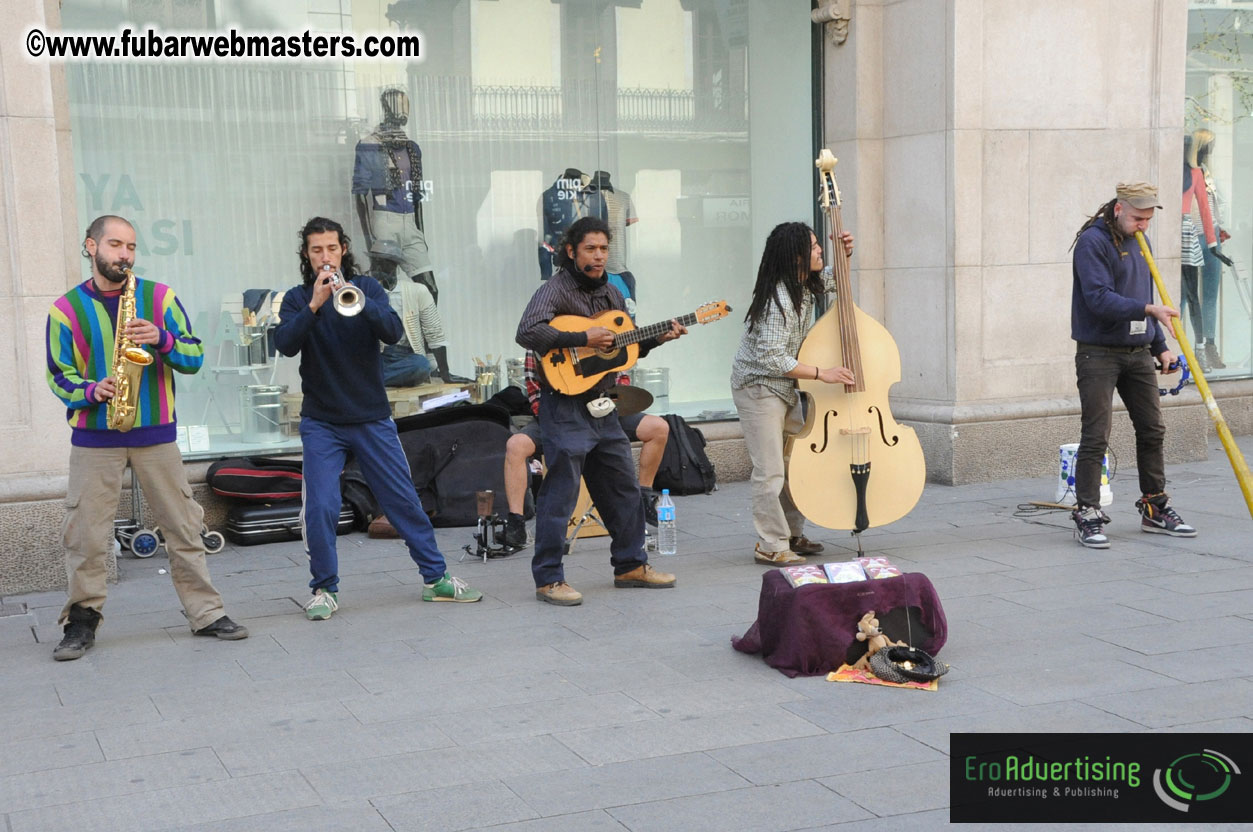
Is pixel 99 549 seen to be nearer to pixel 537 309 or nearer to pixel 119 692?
pixel 119 692

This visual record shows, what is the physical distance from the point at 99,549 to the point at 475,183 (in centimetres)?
463

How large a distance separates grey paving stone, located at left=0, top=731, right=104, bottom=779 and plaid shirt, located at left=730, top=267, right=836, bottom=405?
3667 millimetres

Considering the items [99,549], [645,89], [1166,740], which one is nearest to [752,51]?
[645,89]

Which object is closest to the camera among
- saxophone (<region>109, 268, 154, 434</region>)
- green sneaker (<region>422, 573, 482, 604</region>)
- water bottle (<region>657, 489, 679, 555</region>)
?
saxophone (<region>109, 268, 154, 434</region>)

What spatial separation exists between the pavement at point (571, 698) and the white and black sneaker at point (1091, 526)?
0.11m

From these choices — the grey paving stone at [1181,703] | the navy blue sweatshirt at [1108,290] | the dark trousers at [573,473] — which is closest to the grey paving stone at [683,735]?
the grey paving stone at [1181,703]

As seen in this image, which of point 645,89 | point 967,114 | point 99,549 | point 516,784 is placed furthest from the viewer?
point 645,89

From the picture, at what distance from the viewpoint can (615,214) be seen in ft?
33.3

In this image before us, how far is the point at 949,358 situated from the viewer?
9.55m

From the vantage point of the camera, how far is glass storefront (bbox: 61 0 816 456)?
8805 millimetres

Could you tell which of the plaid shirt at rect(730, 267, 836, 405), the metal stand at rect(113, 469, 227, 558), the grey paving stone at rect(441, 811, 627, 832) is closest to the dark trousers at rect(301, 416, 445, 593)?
the metal stand at rect(113, 469, 227, 558)

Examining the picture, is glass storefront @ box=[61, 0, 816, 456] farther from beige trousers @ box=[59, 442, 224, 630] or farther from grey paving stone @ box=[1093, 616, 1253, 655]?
grey paving stone @ box=[1093, 616, 1253, 655]

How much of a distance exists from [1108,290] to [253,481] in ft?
16.4

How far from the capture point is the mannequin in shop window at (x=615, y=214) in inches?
397
